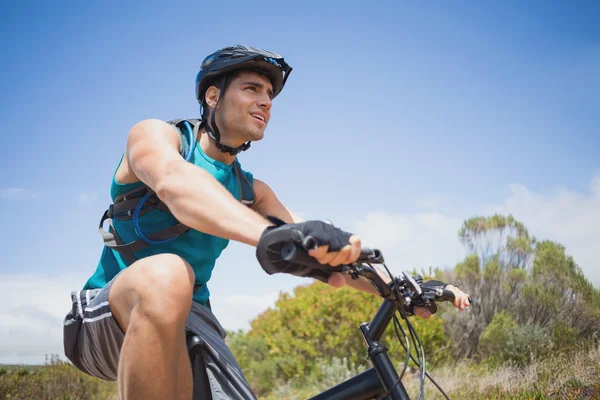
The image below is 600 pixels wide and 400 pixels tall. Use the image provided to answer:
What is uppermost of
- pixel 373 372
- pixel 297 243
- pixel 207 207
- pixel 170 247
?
pixel 170 247

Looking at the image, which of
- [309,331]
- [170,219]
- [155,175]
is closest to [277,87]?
[170,219]

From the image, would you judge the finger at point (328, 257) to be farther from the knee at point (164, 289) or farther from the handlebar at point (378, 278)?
the knee at point (164, 289)

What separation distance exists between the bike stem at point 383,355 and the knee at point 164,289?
914 mm

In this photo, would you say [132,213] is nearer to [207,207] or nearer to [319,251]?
[207,207]

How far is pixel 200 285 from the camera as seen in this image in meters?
3.16

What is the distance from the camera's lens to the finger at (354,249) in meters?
1.92

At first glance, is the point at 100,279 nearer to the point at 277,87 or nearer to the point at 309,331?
the point at 277,87

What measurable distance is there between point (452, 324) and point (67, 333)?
9.68 metres

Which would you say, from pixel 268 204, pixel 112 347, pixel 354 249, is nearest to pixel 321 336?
pixel 268 204

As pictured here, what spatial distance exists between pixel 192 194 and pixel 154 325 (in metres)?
0.52

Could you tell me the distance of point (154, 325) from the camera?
2.18 meters

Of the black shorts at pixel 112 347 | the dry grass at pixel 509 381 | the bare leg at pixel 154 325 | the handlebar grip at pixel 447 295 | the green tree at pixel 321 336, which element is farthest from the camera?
the green tree at pixel 321 336

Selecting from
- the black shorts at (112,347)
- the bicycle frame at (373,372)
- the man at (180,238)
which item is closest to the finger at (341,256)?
the man at (180,238)

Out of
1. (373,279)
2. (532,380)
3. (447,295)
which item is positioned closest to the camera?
(373,279)
